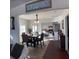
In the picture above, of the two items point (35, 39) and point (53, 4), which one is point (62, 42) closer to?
point (35, 39)
